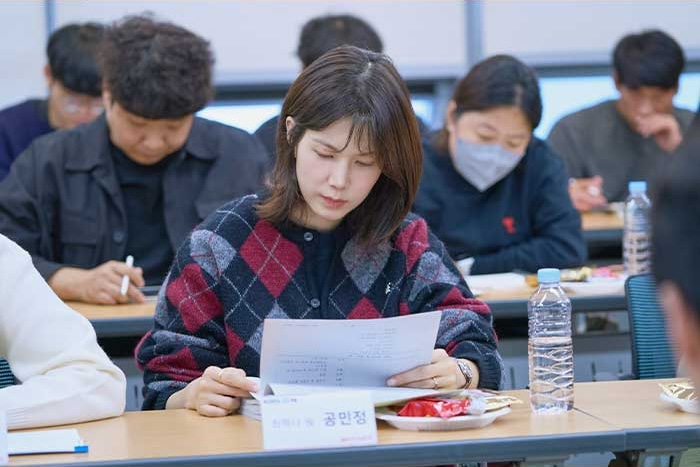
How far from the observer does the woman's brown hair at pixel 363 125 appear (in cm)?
218

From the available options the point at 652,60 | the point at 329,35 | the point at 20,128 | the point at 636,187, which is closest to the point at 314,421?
the point at 636,187

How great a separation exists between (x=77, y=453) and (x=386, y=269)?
767 mm

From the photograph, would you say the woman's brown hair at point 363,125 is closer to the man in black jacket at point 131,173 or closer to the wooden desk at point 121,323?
the wooden desk at point 121,323

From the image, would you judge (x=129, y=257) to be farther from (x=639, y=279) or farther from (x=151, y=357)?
(x=639, y=279)

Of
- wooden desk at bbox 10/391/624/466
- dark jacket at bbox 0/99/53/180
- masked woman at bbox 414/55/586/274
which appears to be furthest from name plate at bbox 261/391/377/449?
dark jacket at bbox 0/99/53/180

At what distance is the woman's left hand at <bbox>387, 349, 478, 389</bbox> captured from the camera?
2049 mm

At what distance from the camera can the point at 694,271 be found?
2.64 feet

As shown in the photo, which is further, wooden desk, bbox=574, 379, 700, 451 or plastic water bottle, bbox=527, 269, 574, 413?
plastic water bottle, bbox=527, 269, 574, 413

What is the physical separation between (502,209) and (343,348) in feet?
7.10

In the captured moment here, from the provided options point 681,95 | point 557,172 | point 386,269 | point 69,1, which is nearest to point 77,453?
point 386,269

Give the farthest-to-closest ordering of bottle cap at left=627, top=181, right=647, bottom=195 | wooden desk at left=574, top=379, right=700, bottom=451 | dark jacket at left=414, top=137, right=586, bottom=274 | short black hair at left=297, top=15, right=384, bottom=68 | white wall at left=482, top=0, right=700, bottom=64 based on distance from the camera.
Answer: white wall at left=482, top=0, right=700, bottom=64
short black hair at left=297, top=15, right=384, bottom=68
dark jacket at left=414, top=137, right=586, bottom=274
bottle cap at left=627, top=181, right=647, bottom=195
wooden desk at left=574, top=379, right=700, bottom=451

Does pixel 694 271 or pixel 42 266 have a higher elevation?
pixel 694 271

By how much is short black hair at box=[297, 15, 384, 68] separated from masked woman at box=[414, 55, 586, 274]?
21.9 inches

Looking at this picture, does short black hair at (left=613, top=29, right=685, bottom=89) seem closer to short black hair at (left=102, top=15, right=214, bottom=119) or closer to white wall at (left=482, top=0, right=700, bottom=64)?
white wall at (left=482, top=0, right=700, bottom=64)
